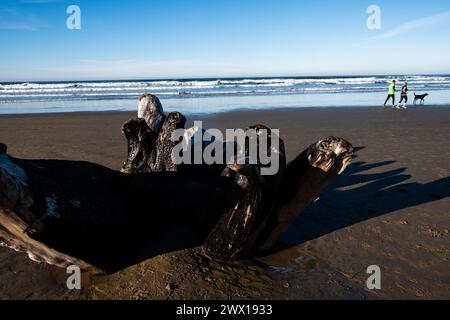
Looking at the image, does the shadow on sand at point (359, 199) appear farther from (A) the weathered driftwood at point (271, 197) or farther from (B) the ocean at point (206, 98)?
(B) the ocean at point (206, 98)

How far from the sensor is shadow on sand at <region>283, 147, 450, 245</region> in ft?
16.4

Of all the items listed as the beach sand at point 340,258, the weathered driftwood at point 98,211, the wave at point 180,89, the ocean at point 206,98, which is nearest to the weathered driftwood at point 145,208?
the weathered driftwood at point 98,211

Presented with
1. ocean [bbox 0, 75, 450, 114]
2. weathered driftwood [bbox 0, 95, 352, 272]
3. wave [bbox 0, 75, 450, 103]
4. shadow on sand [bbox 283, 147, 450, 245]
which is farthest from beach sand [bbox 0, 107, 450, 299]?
wave [bbox 0, 75, 450, 103]

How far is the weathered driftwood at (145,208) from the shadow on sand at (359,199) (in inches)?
47.5

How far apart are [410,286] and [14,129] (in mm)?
15969

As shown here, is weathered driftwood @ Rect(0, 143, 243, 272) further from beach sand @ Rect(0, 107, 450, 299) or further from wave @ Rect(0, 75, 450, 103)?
wave @ Rect(0, 75, 450, 103)

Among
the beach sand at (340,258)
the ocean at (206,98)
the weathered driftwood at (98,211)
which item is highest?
the ocean at (206,98)

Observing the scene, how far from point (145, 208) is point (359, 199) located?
158 inches

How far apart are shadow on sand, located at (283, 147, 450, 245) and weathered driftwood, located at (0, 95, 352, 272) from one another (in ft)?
3.96

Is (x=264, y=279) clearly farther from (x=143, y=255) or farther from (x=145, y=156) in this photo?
(x=145, y=156)

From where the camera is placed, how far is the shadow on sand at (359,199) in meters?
4.99

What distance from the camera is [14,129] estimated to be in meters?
15.2

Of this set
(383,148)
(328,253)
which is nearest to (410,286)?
(328,253)

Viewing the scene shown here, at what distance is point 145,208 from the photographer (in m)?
3.49
